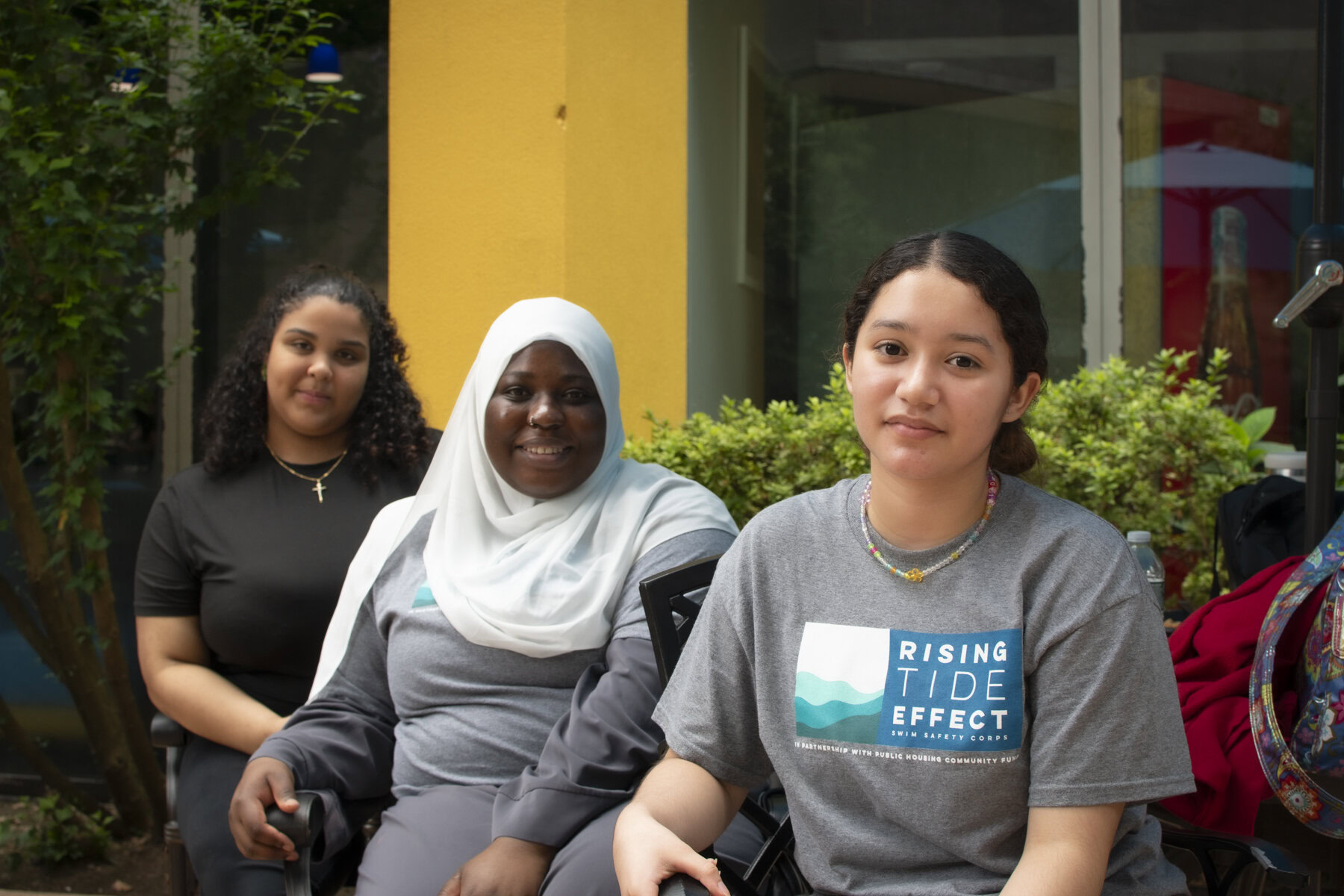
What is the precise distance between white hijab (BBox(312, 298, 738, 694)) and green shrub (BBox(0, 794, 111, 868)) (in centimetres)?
212

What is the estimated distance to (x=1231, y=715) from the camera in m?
1.98

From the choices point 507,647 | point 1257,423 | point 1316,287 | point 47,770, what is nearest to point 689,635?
point 507,647

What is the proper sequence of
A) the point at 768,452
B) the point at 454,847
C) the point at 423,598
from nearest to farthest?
the point at 454,847 → the point at 423,598 → the point at 768,452

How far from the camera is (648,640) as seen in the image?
2275mm

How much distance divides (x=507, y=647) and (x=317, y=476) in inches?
36.2

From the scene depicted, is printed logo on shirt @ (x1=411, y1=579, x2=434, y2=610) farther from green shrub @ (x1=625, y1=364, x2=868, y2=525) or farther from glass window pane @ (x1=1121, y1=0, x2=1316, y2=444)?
glass window pane @ (x1=1121, y1=0, x2=1316, y2=444)

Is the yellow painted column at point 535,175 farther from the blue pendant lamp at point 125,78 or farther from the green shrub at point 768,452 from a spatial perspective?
the blue pendant lamp at point 125,78

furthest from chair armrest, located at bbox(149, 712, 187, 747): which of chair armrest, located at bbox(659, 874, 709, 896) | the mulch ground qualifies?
chair armrest, located at bbox(659, 874, 709, 896)

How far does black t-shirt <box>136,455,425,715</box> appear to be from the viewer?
2793 millimetres

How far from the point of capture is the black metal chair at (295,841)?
7.24 feet

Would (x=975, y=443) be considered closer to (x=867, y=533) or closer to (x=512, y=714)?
(x=867, y=533)

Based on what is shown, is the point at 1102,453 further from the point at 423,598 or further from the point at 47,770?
the point at 47,770

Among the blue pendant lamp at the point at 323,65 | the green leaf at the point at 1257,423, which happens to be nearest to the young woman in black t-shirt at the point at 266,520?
the blue pendant lamp at the point at 323,65

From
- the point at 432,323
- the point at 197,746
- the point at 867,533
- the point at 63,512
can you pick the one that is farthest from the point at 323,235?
the point at 867,533
